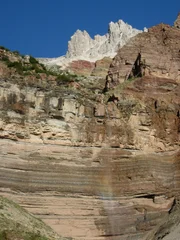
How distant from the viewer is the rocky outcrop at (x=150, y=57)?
133 feet

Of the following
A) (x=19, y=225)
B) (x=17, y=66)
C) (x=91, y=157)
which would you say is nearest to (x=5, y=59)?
(x=17, y=66)

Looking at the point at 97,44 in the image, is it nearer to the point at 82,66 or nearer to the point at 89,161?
the point at 82,66

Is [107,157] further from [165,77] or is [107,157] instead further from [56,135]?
[165,77]

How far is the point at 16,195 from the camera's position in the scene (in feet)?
92.5

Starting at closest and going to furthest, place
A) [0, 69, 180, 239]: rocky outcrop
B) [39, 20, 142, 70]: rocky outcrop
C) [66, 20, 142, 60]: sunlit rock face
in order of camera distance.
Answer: [0, 69, 180, 239]: rocky outcrop < [39, 20, 142, 70]: rocky outcrop < [66, 20, 142, 60]: sunlit rock face

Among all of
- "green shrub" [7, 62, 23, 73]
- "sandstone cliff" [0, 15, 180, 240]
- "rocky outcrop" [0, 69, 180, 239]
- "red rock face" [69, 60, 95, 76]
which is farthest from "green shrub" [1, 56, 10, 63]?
"red rock face" [69, 60, 95, 76]

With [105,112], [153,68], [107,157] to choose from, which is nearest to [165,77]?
[153,68]

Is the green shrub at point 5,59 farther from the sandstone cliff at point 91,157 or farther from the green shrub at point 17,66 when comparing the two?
the sandstone cliff at point 91,157

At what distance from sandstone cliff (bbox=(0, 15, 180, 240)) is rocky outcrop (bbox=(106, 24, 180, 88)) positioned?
3.01 m

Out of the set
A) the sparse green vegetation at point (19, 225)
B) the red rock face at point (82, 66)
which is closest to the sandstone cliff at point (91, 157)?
the sparse green vegetation at point (19, 225)

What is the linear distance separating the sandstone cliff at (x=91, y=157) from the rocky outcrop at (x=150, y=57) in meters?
3.01

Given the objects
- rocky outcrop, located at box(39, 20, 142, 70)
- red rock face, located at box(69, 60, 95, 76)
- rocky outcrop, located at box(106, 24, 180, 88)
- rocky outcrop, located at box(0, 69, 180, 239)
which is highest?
rocky outcrop, located at box(39, 20, 142, 70)

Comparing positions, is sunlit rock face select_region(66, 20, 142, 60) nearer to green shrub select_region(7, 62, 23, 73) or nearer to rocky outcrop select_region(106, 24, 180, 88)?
rocky outcrop select_region(106, 24, 180, 88)

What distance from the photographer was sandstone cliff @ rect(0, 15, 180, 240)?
29281 millimetres
